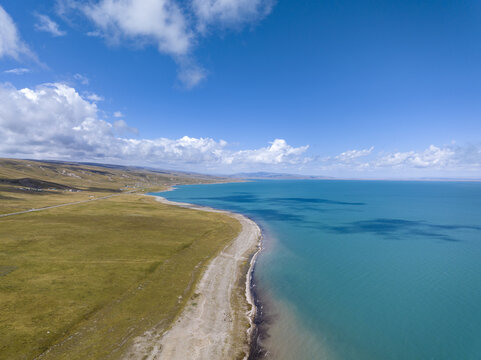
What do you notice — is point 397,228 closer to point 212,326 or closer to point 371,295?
point 371,295

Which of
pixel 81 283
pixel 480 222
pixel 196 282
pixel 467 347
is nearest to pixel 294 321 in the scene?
pixel 196 282

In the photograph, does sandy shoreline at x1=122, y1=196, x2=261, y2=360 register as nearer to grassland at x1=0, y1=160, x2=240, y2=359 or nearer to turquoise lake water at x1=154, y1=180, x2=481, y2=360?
grassland at x1=0, y1=160, x2=240, y2=359

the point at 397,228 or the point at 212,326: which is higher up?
the point at 397,228

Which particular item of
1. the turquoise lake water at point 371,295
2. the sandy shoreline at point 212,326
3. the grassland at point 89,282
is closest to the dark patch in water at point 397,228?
the turquoise lake water at point 371,295

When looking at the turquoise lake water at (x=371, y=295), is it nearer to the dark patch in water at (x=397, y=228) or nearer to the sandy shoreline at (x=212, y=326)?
the sandy shoreline at (x=212, y=326)

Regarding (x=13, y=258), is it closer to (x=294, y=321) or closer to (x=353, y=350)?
(x=294, y=321)

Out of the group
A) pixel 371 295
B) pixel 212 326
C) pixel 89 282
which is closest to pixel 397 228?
pixel 371 295

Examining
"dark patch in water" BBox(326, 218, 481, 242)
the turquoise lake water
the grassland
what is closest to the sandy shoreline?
the grassland
